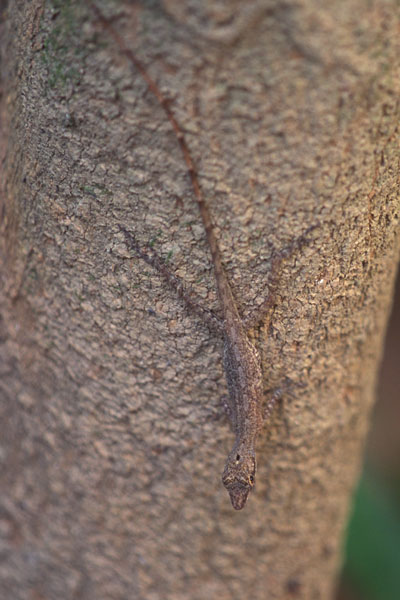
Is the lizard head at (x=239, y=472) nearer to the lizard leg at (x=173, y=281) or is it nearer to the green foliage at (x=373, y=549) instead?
the lizard leg at (x=173, y=281)

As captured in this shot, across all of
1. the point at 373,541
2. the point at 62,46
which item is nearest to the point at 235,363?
the point at 62,46

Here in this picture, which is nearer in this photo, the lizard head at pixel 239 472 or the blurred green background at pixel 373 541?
the lizard head at pixel 239 472

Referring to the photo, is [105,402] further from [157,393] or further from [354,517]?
[354,517]

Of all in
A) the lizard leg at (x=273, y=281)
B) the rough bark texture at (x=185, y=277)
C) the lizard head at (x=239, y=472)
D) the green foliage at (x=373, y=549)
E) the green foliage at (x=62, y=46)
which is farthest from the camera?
the green foliage at (x=373, y=549)

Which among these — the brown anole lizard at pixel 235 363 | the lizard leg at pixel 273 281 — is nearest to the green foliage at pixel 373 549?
the brown anole lizard at pixel 235 363

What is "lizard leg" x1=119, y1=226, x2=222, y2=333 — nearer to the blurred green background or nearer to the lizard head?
the lizard head

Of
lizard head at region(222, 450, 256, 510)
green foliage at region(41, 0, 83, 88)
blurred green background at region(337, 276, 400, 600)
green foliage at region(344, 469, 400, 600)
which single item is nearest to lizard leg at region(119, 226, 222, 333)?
green foliage at region(41, 0, 83, 88)
